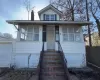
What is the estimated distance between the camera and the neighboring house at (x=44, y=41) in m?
12.2

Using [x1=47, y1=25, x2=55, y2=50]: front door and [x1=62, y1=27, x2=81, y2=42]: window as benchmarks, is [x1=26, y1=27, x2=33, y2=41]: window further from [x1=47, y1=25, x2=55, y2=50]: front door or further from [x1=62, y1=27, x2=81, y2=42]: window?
[x1=62, y1=27, x2=81, y2=42]: window

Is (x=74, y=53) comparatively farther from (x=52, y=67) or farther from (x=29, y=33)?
(x=29, y=33)

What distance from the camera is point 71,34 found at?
12.9 metres

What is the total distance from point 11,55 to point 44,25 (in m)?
4.76

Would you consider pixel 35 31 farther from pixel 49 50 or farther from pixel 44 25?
pixel 49 50

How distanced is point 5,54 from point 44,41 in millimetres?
4423

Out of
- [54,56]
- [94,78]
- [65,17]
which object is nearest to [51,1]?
[65,17]

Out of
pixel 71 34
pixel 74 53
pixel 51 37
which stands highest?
pixel 71 34

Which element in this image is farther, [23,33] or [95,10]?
[95,10]

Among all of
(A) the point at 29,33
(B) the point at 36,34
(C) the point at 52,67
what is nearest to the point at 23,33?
(A) the point at 29,33

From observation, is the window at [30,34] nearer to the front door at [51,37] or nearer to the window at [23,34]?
the window at [23,34]

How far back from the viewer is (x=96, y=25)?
20.1m

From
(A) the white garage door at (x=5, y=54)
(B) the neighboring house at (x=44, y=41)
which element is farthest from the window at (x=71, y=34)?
(A) the white garage door at (x=5, y=54)

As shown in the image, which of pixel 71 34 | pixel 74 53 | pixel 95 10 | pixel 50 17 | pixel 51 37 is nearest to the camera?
pixel 74 53
